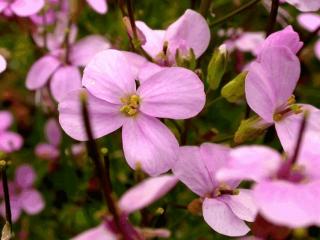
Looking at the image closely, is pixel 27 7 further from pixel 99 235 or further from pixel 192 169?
pixel 99 235

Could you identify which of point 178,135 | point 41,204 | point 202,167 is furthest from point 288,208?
point 41,204

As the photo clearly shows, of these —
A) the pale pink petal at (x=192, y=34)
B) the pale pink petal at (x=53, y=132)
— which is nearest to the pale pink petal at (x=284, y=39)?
the pale pink petal at (x=192, y=34)

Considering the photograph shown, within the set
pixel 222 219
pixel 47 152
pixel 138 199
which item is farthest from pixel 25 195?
pixel 138 199

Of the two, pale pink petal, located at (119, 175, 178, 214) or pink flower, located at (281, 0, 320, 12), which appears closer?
pale pink petal, located at (119, 175, 178, 214)

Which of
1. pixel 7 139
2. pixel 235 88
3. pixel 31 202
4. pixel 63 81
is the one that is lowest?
pixel 31 202

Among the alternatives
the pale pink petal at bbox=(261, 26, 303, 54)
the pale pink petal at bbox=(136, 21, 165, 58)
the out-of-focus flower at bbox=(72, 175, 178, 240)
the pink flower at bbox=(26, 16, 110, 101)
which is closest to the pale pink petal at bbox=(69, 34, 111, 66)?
the pink flower at bbox=(26, 16, 110, 101)

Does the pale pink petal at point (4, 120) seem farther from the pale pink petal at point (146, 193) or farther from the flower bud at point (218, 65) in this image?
the pale pink petal at point (146, 193)

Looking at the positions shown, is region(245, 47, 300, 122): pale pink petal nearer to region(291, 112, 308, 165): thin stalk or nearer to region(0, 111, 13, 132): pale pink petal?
region(291, 112, 308, 165): thin stalk
